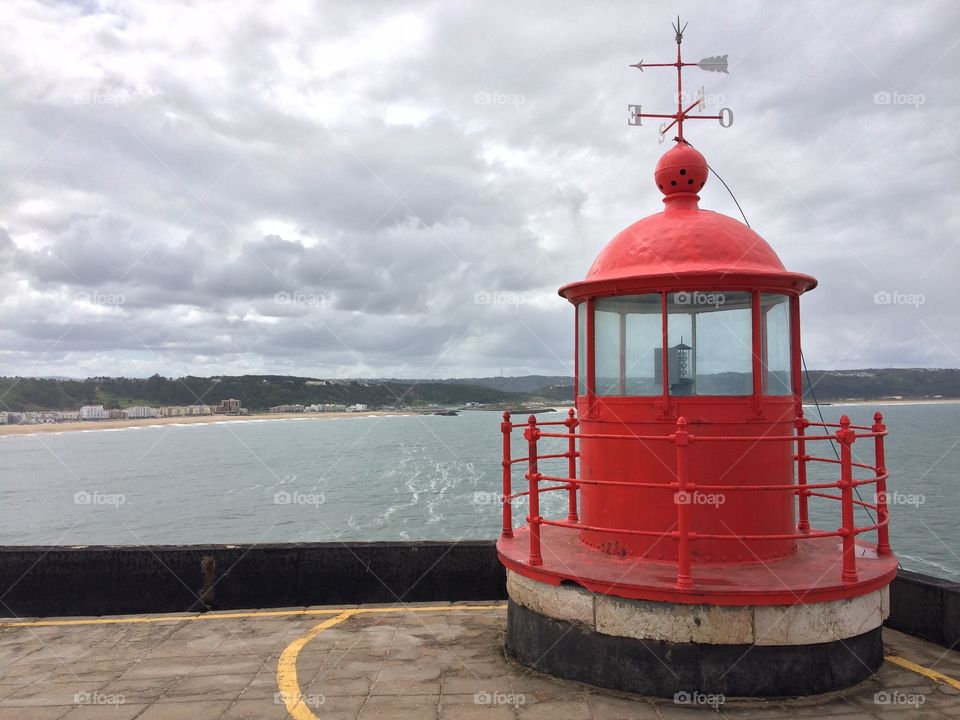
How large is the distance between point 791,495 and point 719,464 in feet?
2.92

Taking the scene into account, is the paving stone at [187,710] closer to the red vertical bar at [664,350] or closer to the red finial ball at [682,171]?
the red vertical bar at [664,350]

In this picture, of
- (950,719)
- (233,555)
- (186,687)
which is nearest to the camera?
(950,719)

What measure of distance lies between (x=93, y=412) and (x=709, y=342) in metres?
161

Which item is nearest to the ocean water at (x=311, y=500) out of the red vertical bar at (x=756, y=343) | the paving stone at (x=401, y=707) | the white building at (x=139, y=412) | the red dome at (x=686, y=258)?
the red vertical bar at (x=756, y=343)

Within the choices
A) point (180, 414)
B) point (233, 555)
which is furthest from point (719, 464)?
point (180, 414)

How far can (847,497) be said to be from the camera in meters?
4.88

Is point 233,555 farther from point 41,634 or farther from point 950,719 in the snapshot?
point 950,719

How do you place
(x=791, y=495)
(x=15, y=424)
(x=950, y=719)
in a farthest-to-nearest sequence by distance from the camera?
(x=15, y=424), (x=791, y=495), (x=950, y=719)

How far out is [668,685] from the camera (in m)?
5.02

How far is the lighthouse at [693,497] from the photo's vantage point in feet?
16.3

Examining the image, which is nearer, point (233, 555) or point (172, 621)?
point (172, 621)

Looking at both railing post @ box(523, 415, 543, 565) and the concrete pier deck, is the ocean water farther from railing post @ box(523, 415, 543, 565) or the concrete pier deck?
railing post @ box(523, 415, 543, 565)

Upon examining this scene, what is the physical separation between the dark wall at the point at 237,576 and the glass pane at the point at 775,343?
146 inches

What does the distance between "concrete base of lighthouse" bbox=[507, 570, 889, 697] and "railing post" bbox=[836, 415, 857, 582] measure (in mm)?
260
